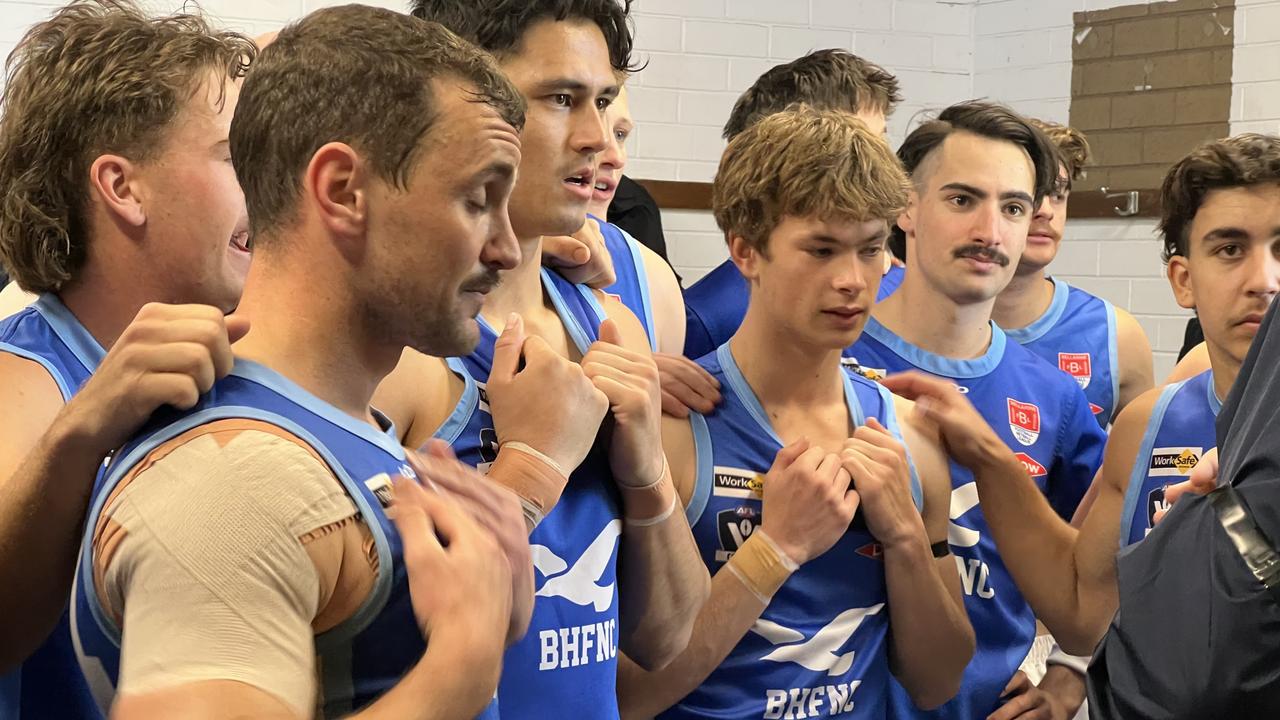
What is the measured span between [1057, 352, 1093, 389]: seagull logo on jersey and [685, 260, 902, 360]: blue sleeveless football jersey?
2.64 ft

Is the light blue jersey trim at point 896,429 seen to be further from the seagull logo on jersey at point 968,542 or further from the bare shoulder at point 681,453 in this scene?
the bare shoulder at point 681,453

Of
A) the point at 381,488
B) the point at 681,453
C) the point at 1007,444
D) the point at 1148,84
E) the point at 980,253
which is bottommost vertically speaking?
the point at 1007,444

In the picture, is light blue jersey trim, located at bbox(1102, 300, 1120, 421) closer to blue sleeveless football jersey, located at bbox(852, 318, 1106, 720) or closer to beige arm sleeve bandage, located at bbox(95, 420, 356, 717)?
blue sleeveless football jersey, located at bbox(852, 318, 1106, 720)

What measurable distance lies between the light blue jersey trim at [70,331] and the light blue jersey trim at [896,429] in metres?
1.45

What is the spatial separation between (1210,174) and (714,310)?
1180 millimetres

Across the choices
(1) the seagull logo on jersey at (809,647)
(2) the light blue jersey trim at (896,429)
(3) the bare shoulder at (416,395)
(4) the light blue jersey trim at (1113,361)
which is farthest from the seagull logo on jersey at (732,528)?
(4) the light blue jersey trim at (1113,361)

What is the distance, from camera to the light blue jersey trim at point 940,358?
3.08m

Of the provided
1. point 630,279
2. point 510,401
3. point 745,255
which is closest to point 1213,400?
point 745,255

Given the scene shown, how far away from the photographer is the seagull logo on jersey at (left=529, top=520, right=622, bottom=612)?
187 cm

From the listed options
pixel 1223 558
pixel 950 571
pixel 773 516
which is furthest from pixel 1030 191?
pixel 1223 558

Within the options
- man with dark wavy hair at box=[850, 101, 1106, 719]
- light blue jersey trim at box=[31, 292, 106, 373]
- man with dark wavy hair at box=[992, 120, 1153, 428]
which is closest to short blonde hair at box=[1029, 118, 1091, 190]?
man with dark wavy hair at box=[992, 120, 1153, 428]

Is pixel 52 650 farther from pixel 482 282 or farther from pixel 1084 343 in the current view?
pixel 1084 343

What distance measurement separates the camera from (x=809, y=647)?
237 cm

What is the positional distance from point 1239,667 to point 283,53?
1196mm
